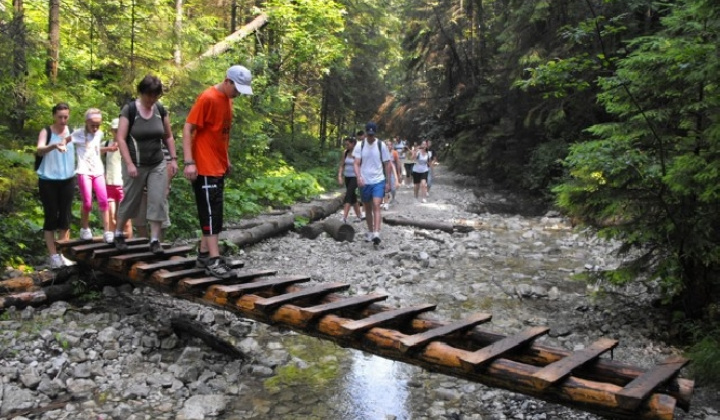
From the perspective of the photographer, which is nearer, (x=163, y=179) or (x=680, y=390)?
(x=680, y=390)

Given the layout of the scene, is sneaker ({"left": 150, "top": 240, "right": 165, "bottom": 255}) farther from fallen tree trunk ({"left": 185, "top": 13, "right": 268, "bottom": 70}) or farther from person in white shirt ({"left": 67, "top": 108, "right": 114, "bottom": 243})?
fallen tree trunk ({"left": 185, "top": 13, "right": 268, "bottom": 70})

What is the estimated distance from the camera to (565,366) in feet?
12.1

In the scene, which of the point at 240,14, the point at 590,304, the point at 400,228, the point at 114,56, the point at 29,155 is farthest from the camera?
the point at 240,14

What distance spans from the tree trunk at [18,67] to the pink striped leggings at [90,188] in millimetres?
2358

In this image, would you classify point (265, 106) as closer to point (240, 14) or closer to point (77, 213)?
point (240, 14)

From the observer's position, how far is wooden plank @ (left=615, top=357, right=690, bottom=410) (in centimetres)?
319

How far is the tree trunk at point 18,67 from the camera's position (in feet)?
27.3

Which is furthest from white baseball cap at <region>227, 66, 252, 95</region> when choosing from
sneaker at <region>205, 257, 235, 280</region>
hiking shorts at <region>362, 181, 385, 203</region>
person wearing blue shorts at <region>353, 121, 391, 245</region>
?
hiking shorts at <region>362, 181, 385, 203</region>

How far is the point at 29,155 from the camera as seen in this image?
898 cm

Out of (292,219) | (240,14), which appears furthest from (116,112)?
(240,14)

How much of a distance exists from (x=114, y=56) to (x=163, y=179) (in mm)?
6101

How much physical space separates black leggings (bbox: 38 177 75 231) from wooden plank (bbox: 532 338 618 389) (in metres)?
6.39

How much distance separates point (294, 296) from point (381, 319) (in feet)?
3.46

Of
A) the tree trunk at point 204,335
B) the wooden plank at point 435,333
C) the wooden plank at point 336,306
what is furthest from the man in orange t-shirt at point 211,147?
the wooden plank at point 435,333
